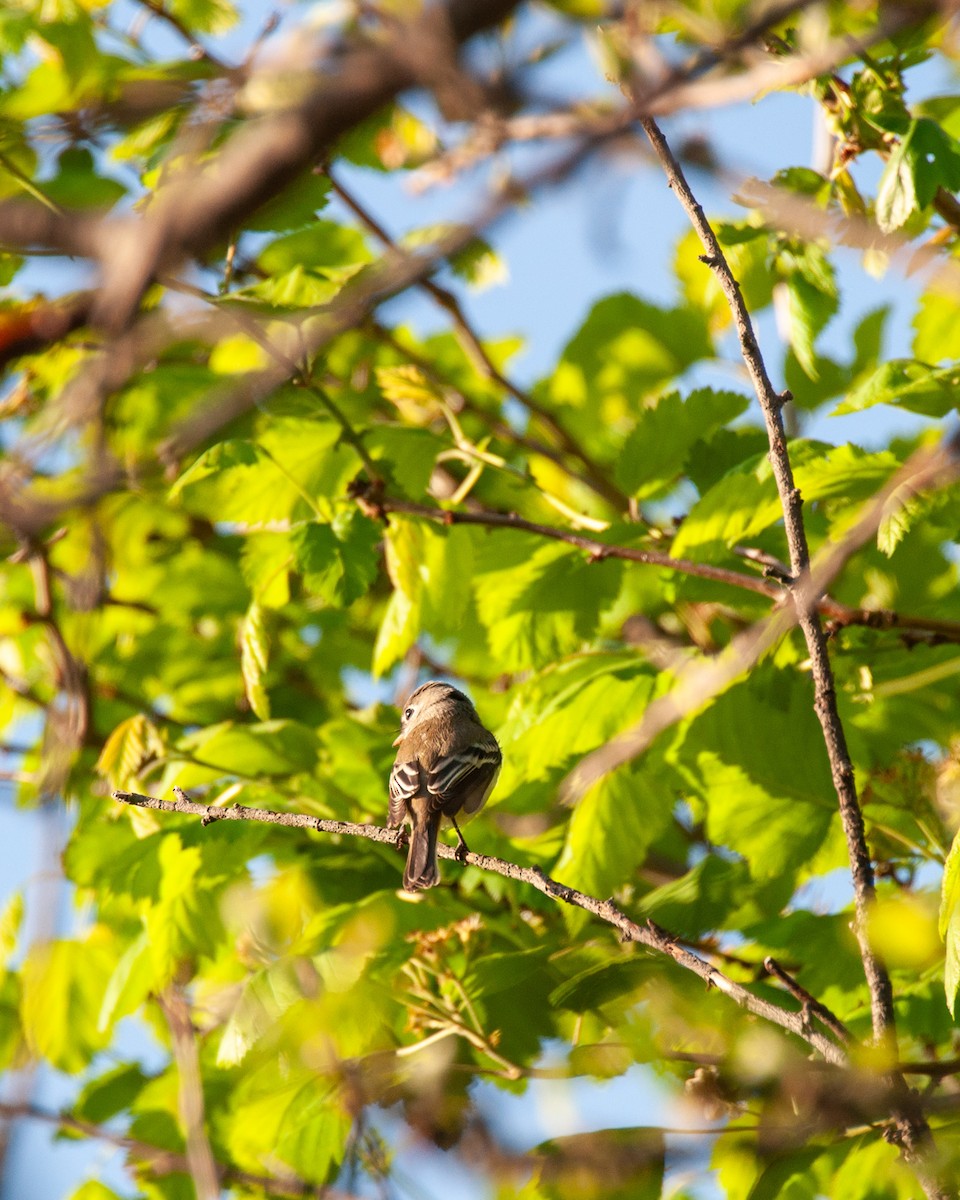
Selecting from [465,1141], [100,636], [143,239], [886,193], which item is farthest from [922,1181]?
[100,636]

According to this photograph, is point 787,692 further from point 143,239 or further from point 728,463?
point 143,239

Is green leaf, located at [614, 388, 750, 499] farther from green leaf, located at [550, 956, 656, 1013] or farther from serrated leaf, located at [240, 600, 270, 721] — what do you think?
green leaf, located at [550, 956, 656, 1013]

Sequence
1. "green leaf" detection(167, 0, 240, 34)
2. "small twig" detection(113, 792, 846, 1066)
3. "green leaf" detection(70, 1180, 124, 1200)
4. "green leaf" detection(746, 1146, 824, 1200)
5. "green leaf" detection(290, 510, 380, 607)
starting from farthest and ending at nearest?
"green leaf" detection(167, 0, 240, 34) < "green leaf" detection(70, 1180, 124, 1200) < "green leaf" detection(290, 510, 380, 607) < "green leaf" detection(746, 1146, 824, 1200) < "small twig" detection(113, 792, 846, 1066)

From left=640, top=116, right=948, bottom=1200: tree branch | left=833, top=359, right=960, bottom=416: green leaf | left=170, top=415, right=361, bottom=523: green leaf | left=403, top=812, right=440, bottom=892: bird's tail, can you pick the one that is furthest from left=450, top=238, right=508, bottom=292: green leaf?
left=640, top=116, right=948, bottom=1200: tree branch

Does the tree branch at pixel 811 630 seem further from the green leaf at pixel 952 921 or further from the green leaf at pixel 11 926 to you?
the green leaf at pixel 11 926

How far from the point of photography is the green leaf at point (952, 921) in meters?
1.97

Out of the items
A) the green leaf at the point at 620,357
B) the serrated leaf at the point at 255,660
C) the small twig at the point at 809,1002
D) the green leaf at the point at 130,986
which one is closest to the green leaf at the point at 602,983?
the small twig at the point at 809,1002

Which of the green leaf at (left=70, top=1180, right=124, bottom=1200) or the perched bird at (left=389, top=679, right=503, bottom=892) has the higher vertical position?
the perched bird at (left=389, top=679, right=503, bottom=892)

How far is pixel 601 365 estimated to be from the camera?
17.1 feet

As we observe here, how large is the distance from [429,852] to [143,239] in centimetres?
222

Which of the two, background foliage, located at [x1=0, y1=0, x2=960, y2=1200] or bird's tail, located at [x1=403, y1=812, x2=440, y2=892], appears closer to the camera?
background foliage, located at [x1=0, y1=0, x2=960, y2=1200]

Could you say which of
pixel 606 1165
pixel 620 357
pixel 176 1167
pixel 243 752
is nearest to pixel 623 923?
pixel 606 1165

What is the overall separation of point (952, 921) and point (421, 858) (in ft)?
4.37

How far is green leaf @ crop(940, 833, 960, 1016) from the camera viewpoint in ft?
6.45
